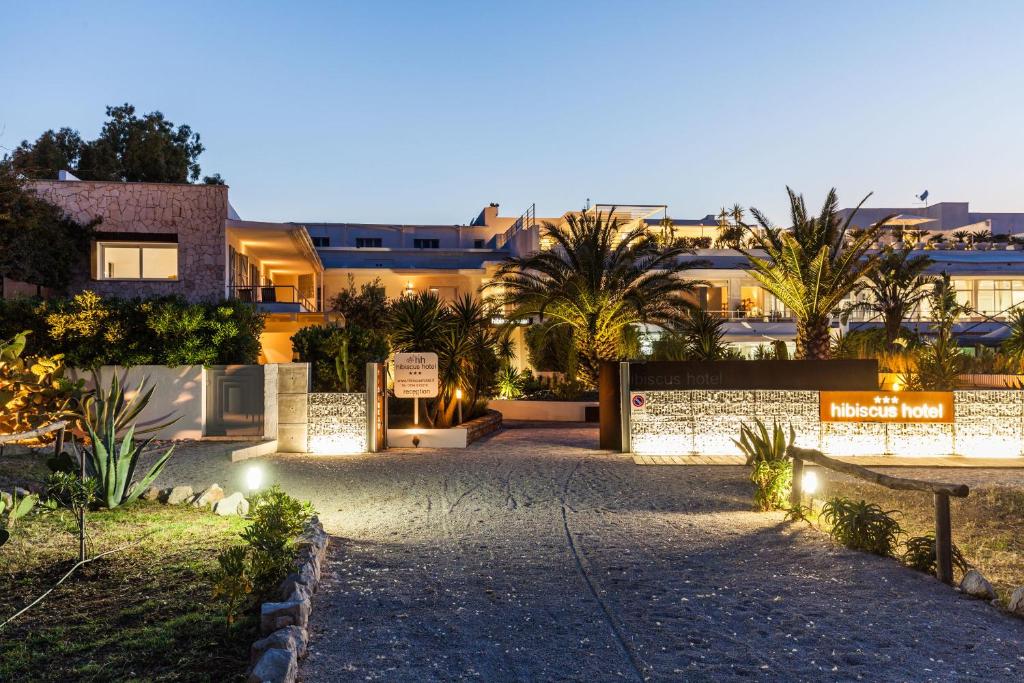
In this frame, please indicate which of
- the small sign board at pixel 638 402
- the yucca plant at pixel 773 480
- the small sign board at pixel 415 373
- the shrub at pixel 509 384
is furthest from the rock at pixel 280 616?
the shrub at pixel 509 384

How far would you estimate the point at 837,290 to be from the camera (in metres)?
19.0

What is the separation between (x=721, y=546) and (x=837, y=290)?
41.5ft

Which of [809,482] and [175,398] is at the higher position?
[175,398]

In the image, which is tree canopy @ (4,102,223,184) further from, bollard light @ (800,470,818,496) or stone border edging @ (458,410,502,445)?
bollard light @ (800,470,818,496)

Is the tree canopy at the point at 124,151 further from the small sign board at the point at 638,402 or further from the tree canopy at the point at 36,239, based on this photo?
the small sign board at the point at 638,402

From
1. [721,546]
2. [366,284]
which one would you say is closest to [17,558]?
[721,546]

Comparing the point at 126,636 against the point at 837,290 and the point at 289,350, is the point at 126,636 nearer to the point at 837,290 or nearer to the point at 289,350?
the point at 837,290

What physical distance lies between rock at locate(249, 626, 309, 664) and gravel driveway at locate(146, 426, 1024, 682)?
0.43 ft

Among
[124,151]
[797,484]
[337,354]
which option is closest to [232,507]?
[797,484]

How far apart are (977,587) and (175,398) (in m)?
15.0

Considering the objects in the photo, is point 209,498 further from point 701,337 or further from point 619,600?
point 701,337

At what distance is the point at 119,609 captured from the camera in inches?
220

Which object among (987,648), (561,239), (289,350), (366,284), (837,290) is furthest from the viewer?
(366,284)

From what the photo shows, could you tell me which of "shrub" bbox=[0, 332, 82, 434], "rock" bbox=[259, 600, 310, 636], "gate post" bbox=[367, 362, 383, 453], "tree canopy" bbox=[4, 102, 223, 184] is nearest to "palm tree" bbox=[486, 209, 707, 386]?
"gate post" bbox=[367, 362, 383, 453]
